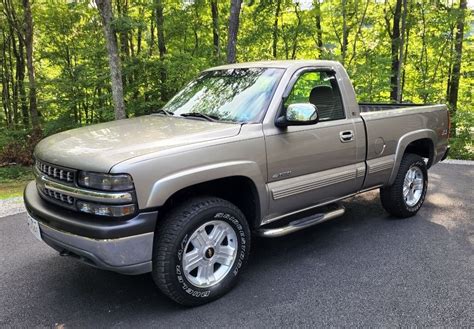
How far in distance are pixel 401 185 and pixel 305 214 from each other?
1476 millimetres

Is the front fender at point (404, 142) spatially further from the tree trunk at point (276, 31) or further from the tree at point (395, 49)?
the tree trunk at point (276, 31)

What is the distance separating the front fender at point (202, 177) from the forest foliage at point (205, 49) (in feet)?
33.4

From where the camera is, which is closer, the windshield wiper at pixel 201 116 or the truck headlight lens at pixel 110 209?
the truck headlight lens at pixel 110 209

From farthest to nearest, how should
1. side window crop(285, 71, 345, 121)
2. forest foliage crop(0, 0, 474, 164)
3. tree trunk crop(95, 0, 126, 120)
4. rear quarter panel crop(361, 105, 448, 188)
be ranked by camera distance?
forest foliage crop(0, 0, 474, 164)
tree trunk crop(95, 0, 126, 120)
rear quarter panel crop(361, 105, 448, 188)
side window crop(285, 71, 345, 121)

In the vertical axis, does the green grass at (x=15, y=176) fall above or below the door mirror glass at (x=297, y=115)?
below

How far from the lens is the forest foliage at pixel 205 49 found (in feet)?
44.4

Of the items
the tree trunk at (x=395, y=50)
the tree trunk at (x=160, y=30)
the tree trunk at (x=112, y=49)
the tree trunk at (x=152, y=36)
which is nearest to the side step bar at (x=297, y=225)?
the tree trunk at (x=112, y=49)

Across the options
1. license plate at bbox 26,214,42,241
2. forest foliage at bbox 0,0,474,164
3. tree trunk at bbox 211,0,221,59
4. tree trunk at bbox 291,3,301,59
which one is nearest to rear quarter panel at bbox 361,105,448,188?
license plate at bbox 26,214,42,241

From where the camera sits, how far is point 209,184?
3.32 meters

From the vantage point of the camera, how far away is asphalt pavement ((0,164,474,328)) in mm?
2943

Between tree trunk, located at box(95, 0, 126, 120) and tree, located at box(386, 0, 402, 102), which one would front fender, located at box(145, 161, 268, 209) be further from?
tree, located at box(386, 0, 402, 102)

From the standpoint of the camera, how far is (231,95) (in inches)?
152

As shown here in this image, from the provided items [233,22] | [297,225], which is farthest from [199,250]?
[233,22]

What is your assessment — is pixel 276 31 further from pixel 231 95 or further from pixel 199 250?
pixel 199 250
